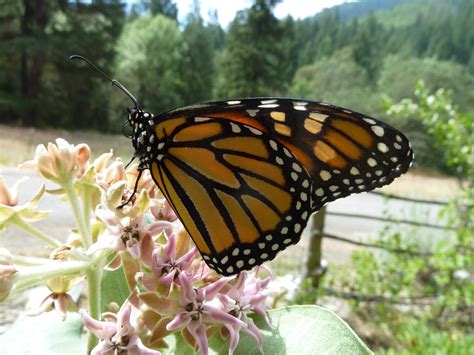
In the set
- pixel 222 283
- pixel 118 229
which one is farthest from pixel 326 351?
pixel 118 229

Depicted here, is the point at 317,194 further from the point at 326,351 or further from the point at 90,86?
the point at 90,86

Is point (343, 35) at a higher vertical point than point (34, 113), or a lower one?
higher

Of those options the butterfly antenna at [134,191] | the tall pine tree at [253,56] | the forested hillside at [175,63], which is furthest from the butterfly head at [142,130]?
the tall pine tree at [253,56]

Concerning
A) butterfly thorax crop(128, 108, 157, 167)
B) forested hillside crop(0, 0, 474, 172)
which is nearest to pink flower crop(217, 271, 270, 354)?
butterfly thorax crop(128, 108, 157, 167)

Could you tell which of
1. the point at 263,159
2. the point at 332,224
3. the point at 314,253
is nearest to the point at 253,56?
the point at 332,224

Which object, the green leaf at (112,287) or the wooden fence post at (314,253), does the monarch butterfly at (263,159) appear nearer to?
the green leaf at (112,287)

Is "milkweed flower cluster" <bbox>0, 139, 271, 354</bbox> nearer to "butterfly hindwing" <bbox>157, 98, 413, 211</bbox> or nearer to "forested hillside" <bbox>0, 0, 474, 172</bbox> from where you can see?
"butterfly hindwing" <bbox>157, 98, 413, 211</bbox>
